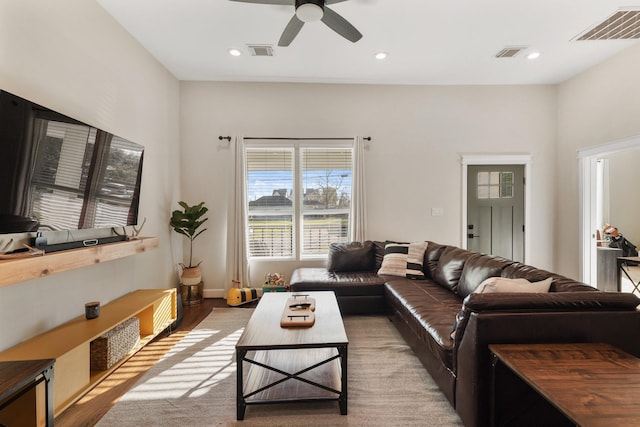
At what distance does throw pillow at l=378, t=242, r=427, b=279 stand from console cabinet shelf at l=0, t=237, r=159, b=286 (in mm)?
2920

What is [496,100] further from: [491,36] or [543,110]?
[491,36]

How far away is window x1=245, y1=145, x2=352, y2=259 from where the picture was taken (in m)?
4.54

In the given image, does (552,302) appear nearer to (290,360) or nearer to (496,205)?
(290,360)

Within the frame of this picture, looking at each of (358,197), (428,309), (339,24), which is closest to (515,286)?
(428,309)

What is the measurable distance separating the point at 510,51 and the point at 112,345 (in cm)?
523

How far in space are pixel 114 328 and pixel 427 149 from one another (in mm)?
4572

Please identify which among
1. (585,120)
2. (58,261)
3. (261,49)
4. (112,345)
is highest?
(261,49)

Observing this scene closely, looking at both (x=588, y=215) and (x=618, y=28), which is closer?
(x=618, y=28)

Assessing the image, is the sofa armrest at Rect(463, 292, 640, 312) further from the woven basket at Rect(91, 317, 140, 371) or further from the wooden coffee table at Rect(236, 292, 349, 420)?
the woven basket at Rect(91, 317, 140, 371)

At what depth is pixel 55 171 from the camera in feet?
6.52

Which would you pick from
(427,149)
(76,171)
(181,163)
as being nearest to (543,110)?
(427,149)

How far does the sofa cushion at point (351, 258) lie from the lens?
404cm

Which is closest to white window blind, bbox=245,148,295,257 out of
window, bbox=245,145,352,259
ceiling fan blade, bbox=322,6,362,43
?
window, bbox=245,145,352,259

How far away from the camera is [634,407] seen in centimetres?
101
